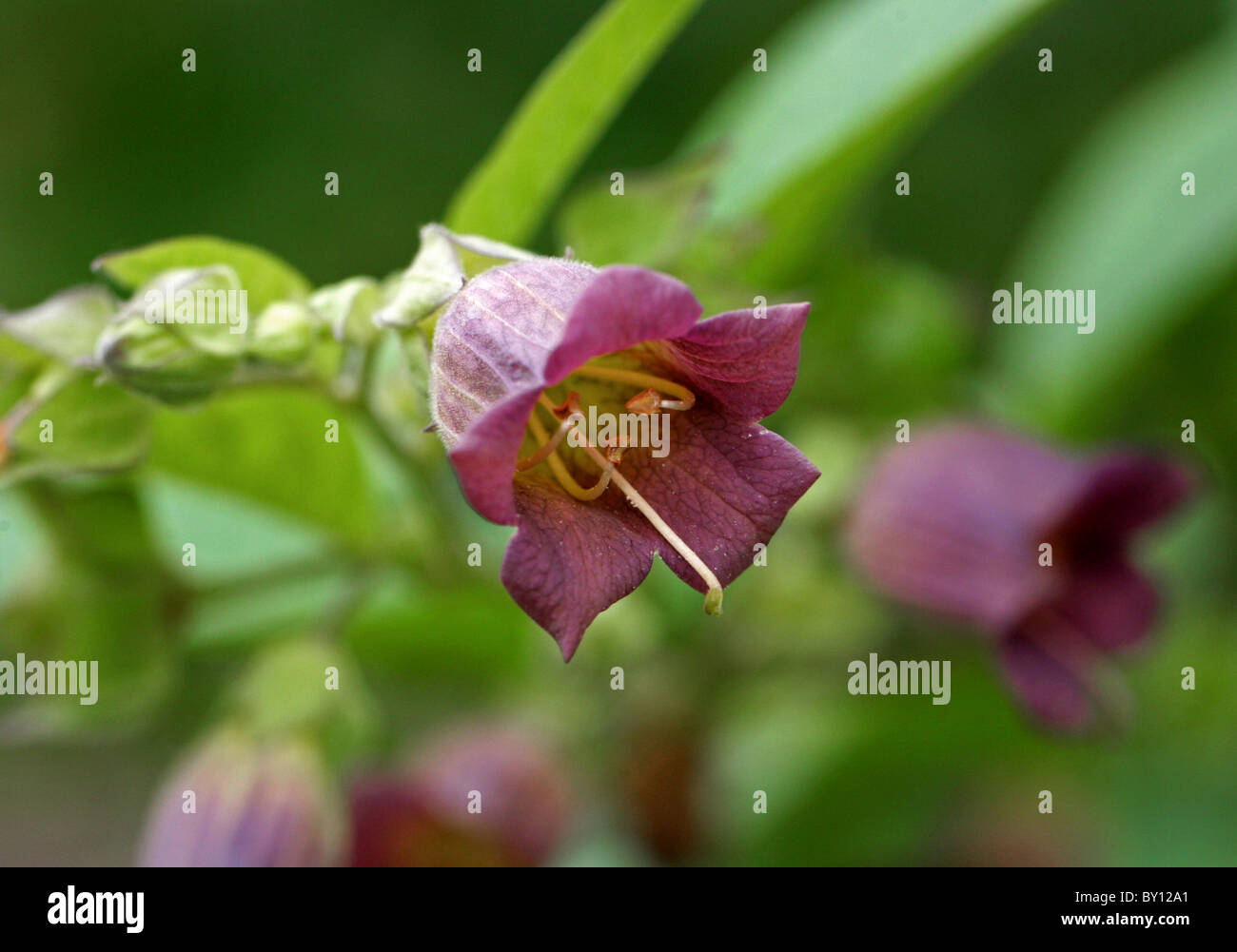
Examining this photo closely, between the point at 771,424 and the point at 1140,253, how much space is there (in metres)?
0.64

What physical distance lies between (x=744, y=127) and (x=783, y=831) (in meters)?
0.95

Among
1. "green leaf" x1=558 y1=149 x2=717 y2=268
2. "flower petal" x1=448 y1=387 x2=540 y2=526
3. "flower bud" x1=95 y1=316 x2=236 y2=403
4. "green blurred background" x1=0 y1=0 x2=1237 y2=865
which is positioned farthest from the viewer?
"green blurred background" x1=0 y1=0 x2=1237 y2=865

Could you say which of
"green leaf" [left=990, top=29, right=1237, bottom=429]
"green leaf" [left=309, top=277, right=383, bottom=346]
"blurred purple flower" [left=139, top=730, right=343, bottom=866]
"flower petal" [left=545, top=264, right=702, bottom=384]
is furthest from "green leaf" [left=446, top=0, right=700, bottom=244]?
"green leaf" [left=990, top=29, right=1237, bottom=429]

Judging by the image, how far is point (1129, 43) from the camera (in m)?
2.85

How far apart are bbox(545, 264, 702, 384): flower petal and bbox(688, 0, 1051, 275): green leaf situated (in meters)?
0.46

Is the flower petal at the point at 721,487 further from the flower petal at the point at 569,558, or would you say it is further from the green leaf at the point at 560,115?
the green leaf at the point at 560,115

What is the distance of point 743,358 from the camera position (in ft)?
3.16

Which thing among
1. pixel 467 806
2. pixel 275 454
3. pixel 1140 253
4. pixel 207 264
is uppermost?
pixel 1140 253

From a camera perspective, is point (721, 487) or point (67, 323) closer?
point (721, 487)

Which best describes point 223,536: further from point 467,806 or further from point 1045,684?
point 1045,684

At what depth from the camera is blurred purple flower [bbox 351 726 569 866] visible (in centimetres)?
151

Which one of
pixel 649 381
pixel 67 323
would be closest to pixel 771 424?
pixel 649 381

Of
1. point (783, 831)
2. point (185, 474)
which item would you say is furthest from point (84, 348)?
point (783, 831)

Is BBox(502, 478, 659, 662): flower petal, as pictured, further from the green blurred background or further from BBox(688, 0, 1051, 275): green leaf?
BBox(688, 0, 1051, 275): green leaf
